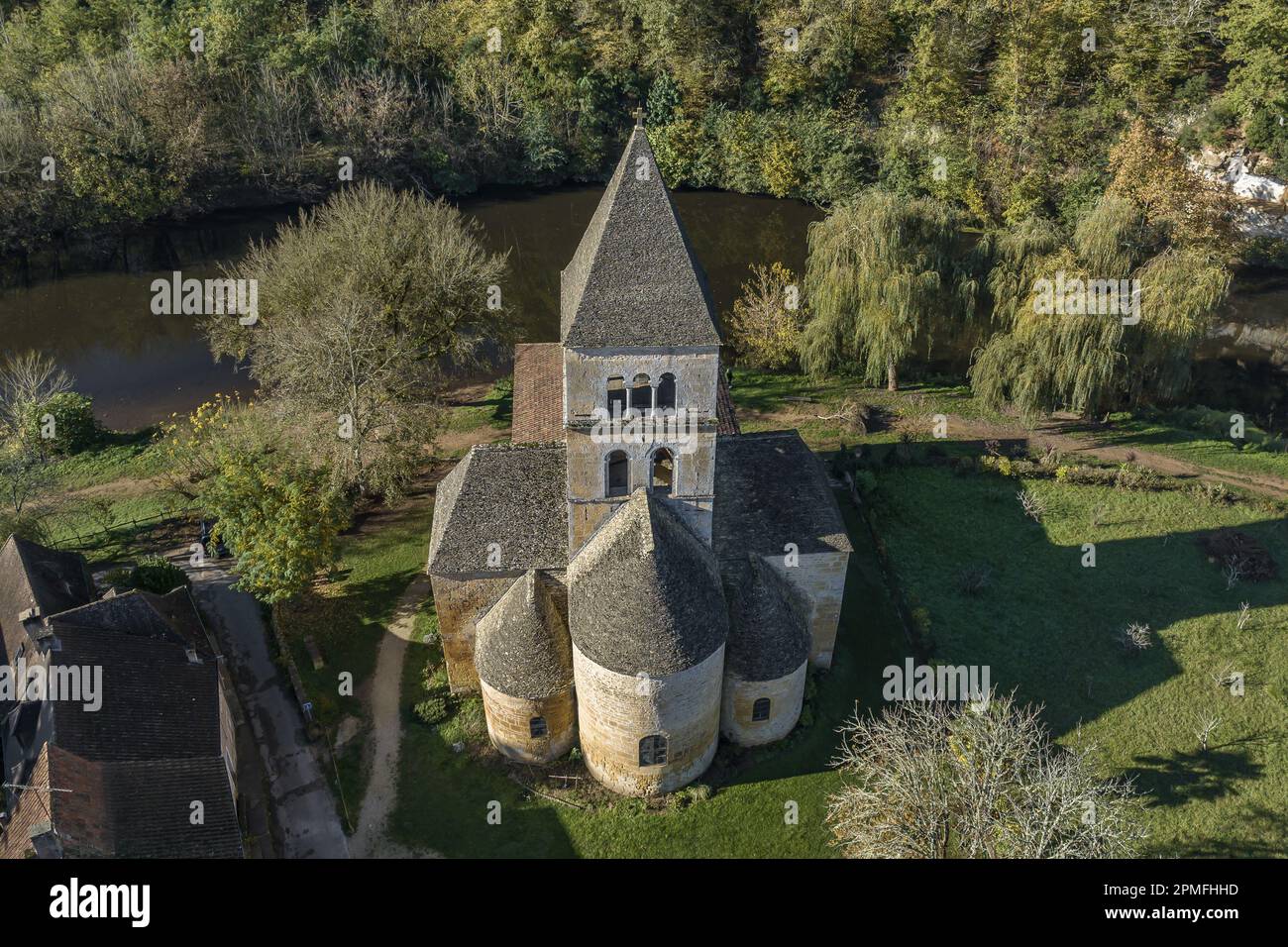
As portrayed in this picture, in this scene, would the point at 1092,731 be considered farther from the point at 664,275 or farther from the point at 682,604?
the point at 664,275

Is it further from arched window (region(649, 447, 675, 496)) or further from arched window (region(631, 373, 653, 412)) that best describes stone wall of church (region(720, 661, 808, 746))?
arched window (region(631, 373, 653, 412))

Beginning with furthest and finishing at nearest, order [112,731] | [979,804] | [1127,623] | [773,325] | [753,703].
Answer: [773,325] < [1127,623] < [753,703] < [112,731] < [979,804]

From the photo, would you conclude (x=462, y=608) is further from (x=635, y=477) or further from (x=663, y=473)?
(x=663, y=473)

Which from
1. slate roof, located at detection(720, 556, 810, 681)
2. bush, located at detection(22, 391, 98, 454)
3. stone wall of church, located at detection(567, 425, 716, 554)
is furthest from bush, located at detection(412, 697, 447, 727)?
bush, located at detection(22, 391, 98, 454)

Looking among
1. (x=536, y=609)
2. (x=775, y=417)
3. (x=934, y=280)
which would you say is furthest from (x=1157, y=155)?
(x=536, y=609)

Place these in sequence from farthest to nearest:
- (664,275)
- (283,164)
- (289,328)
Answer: (283,164), (289,328), (664,275)

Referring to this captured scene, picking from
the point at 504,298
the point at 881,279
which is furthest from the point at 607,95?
the point at 881,279
